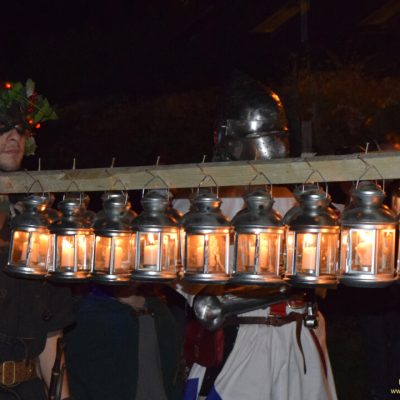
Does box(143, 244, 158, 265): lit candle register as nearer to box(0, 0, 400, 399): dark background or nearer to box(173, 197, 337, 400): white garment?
box(173, 197, 337, 400): white garment

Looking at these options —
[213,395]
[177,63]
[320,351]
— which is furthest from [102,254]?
[177,63]

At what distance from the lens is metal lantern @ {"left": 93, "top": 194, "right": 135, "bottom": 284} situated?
158 inches

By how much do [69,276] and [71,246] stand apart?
0.14 m

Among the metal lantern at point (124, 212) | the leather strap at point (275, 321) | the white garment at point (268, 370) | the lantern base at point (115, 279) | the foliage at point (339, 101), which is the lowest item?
the white garment at point (268, 370)

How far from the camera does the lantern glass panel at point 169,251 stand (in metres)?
3.88

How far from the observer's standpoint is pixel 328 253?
360cm

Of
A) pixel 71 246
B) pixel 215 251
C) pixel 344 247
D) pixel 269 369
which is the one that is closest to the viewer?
pixel 344 247

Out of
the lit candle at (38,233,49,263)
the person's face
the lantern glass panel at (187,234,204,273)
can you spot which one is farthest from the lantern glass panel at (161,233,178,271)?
the person's face

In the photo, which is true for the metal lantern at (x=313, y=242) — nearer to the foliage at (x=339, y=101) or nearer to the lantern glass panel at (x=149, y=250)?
the lantern glass panel at (x=149, y=250)

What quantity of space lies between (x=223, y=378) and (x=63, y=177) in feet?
6.15

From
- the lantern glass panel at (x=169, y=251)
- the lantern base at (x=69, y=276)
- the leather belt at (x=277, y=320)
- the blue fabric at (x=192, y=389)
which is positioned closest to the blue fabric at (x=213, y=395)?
the blue fabric at (x=192, y=389)

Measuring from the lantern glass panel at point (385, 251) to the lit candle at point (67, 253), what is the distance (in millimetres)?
1455

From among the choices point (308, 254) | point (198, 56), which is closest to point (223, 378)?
point (308, 254)

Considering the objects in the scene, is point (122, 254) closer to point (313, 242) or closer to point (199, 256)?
point (199, 256)
